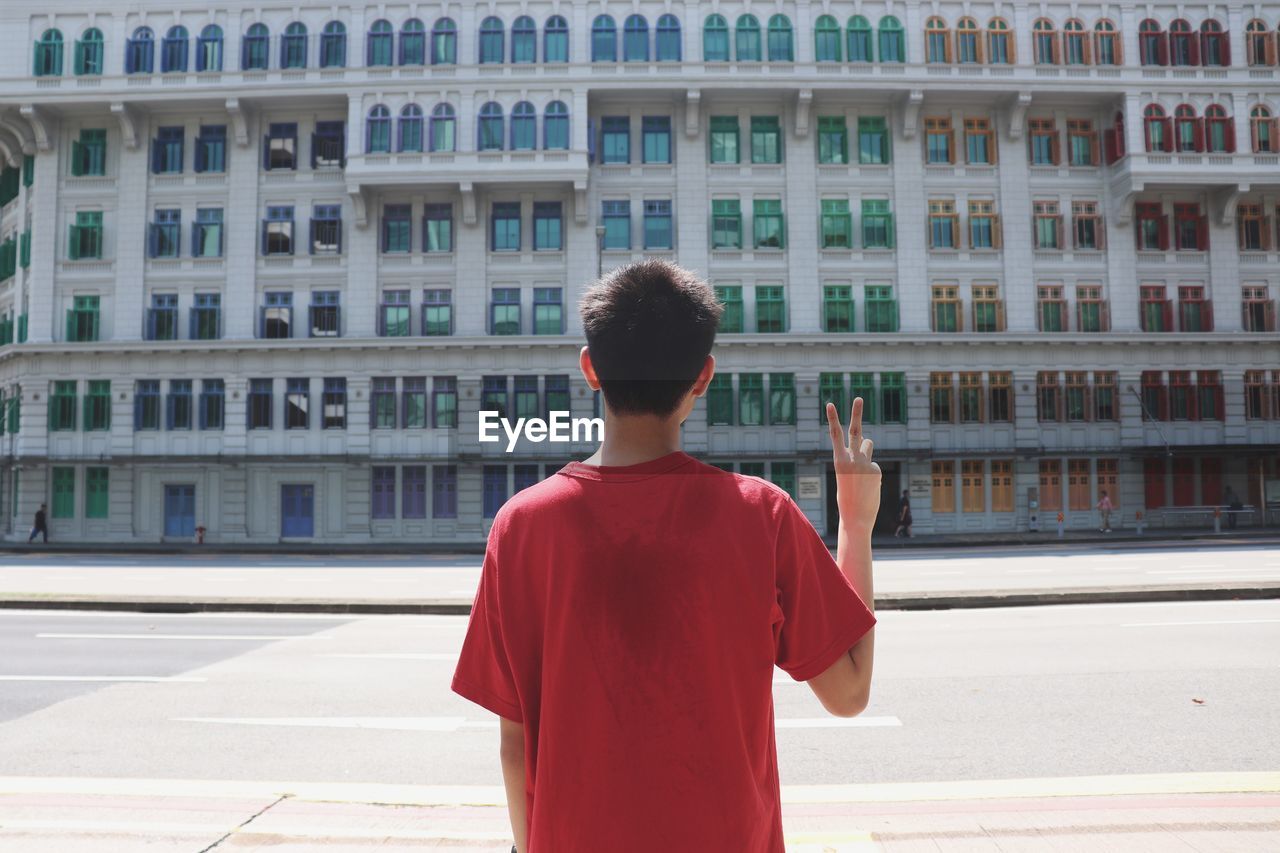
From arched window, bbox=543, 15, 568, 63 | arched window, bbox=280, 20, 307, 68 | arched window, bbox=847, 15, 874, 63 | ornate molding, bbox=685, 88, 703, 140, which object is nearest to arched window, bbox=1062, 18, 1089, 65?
arched window, bbox=847, 15, 874, 63

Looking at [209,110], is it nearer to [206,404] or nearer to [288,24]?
[288,24]

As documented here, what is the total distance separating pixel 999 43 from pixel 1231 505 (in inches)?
728

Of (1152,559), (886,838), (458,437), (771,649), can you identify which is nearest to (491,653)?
(771,649)

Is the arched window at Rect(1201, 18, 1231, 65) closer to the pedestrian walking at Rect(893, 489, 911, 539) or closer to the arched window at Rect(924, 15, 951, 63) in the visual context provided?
the arched window at Rect(924, 15, 951, 63)

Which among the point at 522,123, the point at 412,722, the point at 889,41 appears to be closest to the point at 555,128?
the point at 522,123

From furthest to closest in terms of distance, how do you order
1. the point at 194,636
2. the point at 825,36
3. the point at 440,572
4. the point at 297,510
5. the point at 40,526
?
the point at 825,36 → the point at 297,510 → the point at 40,526 → the point at 440,572 → the point at 194,636

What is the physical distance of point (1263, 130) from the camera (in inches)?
1321

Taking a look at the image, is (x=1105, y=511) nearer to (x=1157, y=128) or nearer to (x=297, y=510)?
(x=1157, y=128)

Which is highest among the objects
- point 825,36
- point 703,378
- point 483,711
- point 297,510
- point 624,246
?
point 825,36

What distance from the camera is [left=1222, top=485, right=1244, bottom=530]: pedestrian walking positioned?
31972 millimetres

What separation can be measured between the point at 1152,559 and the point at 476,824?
68.1 feet

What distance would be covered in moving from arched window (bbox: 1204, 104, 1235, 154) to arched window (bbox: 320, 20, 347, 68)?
3144 centimetres

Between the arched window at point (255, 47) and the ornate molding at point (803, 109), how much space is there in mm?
19426

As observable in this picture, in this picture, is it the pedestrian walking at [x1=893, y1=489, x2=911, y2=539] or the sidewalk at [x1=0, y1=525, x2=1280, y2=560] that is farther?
the pedestrian walking at [x1=893, y1=489, x2=911, y2=539]
